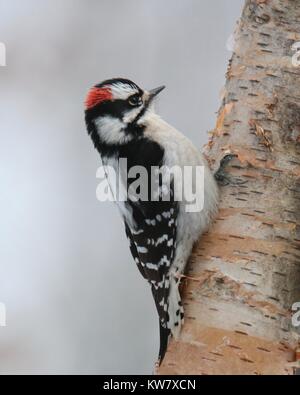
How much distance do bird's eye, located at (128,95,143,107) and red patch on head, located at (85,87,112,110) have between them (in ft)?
0.27

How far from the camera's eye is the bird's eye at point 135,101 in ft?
8.03

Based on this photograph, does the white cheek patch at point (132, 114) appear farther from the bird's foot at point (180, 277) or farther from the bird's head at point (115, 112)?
the bird's foot at point (180, 277)

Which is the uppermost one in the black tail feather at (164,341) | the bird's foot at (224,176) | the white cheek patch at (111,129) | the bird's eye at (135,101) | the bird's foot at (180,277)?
the bird's eye at (135,101)

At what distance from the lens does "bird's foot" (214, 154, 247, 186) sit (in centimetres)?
223

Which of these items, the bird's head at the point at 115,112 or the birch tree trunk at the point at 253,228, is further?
the bird's head at the point at 115,112

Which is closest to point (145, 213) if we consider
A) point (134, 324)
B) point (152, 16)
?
point (134, 324)

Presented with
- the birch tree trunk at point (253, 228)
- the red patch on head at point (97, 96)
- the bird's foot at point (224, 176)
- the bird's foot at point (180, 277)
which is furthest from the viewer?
the red patch on head at point (97, 96)

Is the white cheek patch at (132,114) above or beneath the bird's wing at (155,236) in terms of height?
above

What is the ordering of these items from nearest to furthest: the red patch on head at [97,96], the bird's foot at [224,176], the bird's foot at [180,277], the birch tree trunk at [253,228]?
the birch tree trunk at [253,228], the bird's foot at [180,277], the bird's foot at [224,176], the red patch on head at [97,96]

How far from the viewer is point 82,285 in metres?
3.79

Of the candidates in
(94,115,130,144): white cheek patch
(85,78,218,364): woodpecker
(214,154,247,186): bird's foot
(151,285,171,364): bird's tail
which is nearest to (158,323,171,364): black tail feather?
(151,285,171,364): bird's tail

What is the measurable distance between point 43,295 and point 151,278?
145cm

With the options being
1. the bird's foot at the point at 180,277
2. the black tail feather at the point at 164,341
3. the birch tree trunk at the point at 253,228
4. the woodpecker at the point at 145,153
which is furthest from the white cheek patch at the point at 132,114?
the black tail feather at the point at 164,341

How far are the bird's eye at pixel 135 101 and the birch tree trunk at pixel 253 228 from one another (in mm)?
299
